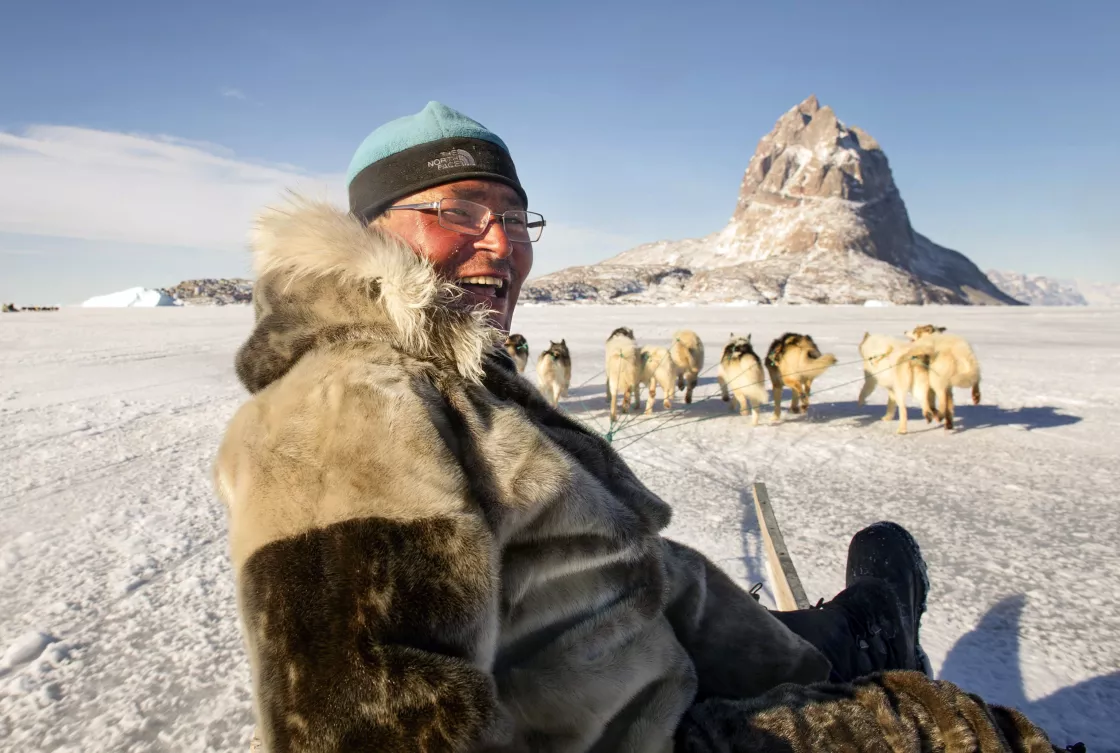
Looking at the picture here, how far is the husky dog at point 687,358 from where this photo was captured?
9.04 m

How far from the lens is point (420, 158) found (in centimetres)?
159

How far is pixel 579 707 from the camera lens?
1084 millimetres

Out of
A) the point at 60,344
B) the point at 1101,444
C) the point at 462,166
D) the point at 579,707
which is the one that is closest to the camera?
the point at 579,707

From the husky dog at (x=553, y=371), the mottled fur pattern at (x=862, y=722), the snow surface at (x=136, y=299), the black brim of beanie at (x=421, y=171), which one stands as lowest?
the mottled fur pattern at (x=862, y=722)

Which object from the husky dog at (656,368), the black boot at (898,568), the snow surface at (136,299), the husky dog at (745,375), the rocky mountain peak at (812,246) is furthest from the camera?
the rocky mountain peak at (812,246)

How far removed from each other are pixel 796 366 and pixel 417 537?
7510mm

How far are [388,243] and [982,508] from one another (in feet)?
15.6

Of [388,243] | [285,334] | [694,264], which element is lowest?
[285,334]

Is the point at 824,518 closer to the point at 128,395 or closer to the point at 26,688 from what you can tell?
the point at 26,688

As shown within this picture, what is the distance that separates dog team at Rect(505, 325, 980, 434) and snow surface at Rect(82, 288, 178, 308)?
7542 cm

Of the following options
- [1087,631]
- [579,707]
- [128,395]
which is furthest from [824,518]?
[128,395]

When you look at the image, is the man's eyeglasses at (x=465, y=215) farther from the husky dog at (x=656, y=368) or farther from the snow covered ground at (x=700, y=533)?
the husky dog at (x=656, y=368)

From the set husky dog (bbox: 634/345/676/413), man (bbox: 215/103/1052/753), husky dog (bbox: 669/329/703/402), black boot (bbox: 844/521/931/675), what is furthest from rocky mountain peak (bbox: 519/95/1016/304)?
man (bbox: 215/103/1052/753)

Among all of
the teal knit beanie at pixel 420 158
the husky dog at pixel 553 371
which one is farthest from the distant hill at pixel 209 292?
the teal knit beanie at pixel 420 158
